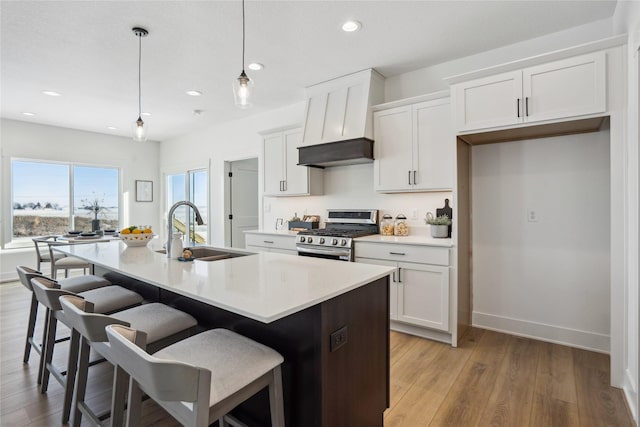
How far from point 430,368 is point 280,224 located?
116 inches

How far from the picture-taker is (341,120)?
143 inches

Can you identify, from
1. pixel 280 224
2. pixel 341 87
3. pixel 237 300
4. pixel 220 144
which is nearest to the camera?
pixel 237 300

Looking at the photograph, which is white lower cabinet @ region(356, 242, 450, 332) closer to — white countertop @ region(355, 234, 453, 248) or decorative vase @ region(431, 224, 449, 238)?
white countertop @ region(355, 234, 453, 248)

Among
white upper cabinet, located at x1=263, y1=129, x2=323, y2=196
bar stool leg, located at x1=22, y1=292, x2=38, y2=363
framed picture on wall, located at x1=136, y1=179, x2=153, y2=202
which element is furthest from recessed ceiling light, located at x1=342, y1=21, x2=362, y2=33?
framed picture on wall, located at x1=136, y1=179, x2=153, y2=202

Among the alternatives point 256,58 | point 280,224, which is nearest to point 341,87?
point 256,58

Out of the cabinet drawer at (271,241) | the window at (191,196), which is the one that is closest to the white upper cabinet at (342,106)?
the cabinet drawer at (271,241)

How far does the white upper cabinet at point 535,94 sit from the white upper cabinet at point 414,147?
9.5 inches

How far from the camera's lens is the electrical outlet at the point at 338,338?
137cm

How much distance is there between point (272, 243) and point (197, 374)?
10.6 ft

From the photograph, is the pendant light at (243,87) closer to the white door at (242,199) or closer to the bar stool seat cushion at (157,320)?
the bar stool seat cushion at (157,320)

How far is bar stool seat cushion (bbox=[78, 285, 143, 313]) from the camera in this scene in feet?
6.57

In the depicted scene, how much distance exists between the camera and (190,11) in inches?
96.7

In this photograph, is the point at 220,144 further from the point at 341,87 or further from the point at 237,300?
the point at 237,300

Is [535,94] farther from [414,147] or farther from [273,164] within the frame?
[273,164]
